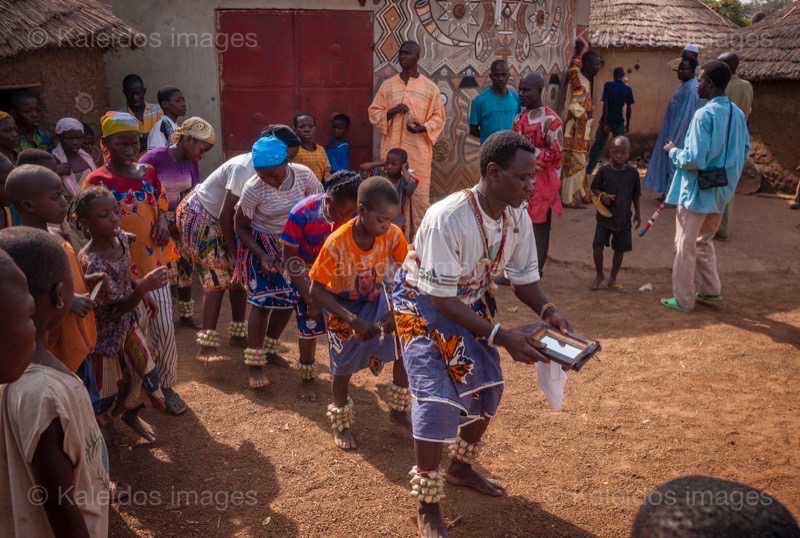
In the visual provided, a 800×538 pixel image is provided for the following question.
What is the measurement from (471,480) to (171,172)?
3241mm

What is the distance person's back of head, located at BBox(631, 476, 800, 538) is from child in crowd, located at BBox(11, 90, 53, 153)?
19.2 feet

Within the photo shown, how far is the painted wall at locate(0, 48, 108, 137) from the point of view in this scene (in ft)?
21.8

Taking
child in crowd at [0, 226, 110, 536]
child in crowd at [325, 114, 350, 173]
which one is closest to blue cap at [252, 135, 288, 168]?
child in crowd at [0, 226, 110, 536]

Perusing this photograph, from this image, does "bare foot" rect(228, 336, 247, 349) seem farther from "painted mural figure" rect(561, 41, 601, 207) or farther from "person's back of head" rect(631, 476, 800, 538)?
"painted mural figure" rect(561, 41, 601, 207)

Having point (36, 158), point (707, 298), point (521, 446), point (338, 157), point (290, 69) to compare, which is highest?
point (290, 69)

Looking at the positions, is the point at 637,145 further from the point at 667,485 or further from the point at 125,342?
the point at 667,485

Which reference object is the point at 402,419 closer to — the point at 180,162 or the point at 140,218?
the point at 140,218

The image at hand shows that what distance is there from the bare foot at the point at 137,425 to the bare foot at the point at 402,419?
1.38m

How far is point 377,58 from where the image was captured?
8742 millimetres

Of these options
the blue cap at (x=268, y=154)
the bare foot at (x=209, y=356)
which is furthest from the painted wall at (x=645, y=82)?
the blue cap at (x=268, y=154)

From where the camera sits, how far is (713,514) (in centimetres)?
136

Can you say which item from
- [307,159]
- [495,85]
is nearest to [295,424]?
[307,159]

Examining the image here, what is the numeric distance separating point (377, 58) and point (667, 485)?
7.83 meters

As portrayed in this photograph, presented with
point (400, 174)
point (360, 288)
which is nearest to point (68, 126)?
point (400, 174)
